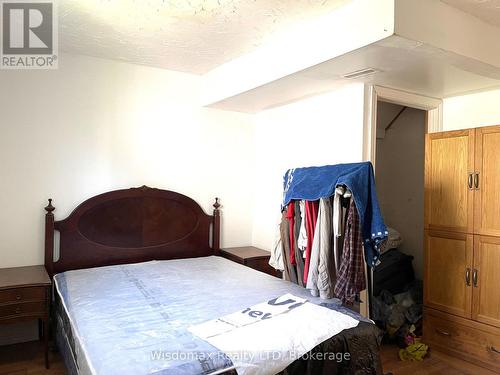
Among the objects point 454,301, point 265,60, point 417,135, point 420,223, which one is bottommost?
point 454,301

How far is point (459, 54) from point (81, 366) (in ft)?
8.65

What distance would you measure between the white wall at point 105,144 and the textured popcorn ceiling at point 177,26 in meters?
0.33

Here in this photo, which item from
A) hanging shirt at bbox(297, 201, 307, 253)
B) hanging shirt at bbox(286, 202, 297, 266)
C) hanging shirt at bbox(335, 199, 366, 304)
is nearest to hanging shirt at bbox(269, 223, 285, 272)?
hanging shirt at bbox(286, 202, 297, 266)

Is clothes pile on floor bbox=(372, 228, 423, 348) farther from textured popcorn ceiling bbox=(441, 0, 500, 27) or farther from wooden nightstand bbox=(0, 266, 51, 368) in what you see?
wooden nightstand bbox=(0, 266, 51, 368)

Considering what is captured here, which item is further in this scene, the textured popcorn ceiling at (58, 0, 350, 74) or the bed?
the textured popcorn ceiling at (58, 0, 350, 74)

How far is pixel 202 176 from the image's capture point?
3.88 metres

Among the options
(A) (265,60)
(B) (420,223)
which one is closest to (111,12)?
(A) (265,60)

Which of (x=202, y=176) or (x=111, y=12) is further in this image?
(x=202, y=176)

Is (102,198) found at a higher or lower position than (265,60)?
lower

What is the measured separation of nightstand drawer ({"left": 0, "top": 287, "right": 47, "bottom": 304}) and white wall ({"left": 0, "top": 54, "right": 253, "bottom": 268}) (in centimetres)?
58

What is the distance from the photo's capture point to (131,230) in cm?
341

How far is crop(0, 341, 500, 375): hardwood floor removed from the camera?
259 cm

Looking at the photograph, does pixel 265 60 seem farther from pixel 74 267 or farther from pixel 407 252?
pixel 407 252

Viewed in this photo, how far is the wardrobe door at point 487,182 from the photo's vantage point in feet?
8.66
